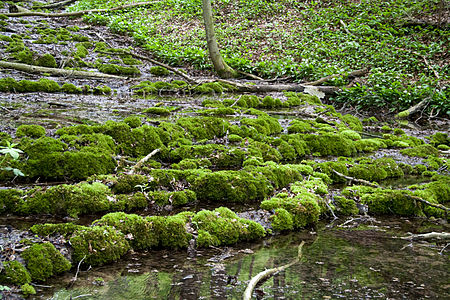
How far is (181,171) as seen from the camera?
15.9 feet

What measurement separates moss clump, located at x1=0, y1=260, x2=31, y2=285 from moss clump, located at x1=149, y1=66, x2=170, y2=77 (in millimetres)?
10950

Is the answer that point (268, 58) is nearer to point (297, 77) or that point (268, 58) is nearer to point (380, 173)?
point (297, 77)

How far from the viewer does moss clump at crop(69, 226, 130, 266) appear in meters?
3.05

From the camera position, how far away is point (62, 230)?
3.18 m

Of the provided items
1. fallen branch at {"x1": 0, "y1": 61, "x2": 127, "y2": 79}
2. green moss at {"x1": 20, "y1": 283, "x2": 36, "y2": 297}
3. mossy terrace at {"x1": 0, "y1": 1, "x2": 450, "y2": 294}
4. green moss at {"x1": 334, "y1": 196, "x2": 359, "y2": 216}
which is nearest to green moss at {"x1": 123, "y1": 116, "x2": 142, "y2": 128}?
mossy terrace at {"x1": 0, "y1": 1, "x2": 450, "y2": 294}

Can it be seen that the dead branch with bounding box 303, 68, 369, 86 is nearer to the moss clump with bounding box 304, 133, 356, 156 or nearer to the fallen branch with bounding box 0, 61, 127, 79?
the moss clump with bounding box 304, 133, 356, 156

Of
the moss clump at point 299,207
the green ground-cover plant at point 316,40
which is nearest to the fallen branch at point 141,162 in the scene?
the moss clump at point 299,207

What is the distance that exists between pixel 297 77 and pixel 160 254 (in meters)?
11.2

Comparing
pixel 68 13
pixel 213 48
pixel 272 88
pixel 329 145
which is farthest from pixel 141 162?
pixel 68 13

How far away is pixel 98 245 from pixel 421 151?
6722mm

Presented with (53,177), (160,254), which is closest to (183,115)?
(53,177)

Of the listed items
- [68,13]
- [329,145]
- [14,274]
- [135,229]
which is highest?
[68,13]

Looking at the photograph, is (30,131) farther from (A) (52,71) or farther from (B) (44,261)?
(A) (52,71)

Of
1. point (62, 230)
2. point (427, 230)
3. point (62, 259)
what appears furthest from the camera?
point (427, 230)
